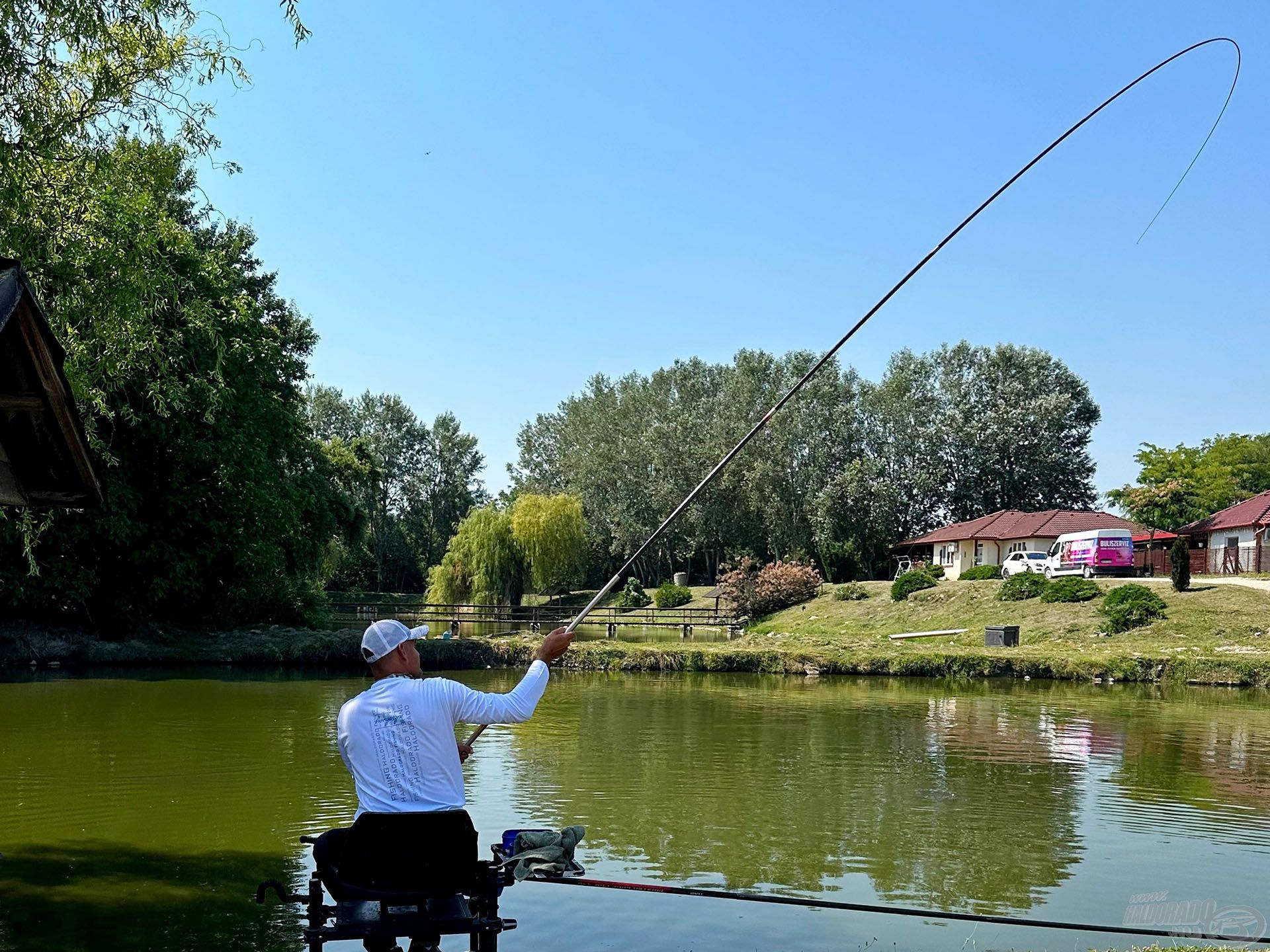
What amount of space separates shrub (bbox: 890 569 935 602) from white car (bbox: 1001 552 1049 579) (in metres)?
3.24

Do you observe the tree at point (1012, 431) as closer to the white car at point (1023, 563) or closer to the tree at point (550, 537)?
the white car at point (1023, 563)

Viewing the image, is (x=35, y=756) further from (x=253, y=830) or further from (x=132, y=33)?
(x=132, y=33)

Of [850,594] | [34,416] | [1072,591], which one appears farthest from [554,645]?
[850,594]

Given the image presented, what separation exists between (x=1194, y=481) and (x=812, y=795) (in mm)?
65009

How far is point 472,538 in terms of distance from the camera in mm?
56156

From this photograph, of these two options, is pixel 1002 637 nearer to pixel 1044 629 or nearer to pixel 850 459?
pixel 1044 629

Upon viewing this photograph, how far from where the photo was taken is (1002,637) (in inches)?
1411

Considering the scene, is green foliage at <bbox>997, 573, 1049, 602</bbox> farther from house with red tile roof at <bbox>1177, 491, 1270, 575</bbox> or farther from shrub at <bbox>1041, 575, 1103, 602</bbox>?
house with red tile roof at <bbox>1177, 491, 1270, 575</bbox>

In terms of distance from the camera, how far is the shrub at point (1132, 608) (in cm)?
3644

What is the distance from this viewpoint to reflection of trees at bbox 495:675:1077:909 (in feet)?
34.8

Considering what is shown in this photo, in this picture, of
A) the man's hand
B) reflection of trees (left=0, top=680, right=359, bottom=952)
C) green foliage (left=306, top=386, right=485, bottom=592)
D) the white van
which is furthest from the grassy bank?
green foliage (left=306, top=386, right=485, bottom=592)

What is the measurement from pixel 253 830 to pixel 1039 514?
173 ft

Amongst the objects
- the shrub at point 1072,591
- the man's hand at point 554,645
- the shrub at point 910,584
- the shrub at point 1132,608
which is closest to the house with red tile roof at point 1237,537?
the shrub at point 1072,591

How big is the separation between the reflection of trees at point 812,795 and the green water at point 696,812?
2.2 inches
